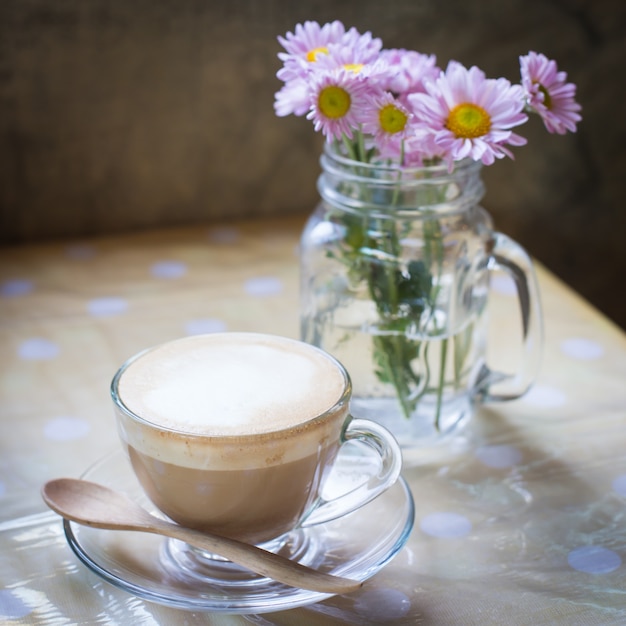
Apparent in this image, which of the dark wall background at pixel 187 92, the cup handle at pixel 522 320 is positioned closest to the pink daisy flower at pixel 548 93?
the cup handle at pixel 522 320

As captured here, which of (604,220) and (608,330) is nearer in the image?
(608,330)

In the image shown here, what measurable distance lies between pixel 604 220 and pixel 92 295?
84 centimetres

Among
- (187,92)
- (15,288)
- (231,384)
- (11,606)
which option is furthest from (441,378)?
(187,92)

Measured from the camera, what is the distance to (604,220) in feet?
4.57

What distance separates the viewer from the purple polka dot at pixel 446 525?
0.56 m

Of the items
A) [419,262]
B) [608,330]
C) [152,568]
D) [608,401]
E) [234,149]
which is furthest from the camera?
[234,149]

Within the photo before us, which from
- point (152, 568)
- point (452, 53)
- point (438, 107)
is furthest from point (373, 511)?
point (452, 53)

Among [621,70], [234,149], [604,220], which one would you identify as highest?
[621,70]

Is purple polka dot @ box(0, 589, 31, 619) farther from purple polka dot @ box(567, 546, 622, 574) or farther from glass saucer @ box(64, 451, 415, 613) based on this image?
purple polka dot @ box(567, 546, 622, 574)

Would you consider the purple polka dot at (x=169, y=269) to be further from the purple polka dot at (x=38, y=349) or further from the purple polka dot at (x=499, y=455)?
the purple polka dot at (x=499, y=455)

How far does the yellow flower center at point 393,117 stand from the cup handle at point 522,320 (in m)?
0.14

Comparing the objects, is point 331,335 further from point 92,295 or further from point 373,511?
point 92,295

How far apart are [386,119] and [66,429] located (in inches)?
12.6

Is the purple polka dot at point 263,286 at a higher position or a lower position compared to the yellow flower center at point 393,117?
lower
